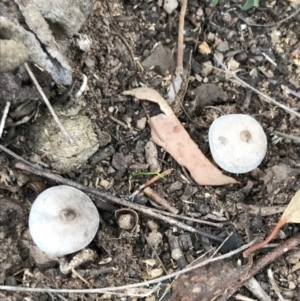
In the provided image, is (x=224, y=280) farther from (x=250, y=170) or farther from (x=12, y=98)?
(x=12, y=98)

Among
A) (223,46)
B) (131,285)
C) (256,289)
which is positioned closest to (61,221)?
(131,285)

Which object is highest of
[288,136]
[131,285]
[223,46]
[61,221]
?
[223,46]

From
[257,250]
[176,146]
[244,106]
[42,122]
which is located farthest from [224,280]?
[42,122]

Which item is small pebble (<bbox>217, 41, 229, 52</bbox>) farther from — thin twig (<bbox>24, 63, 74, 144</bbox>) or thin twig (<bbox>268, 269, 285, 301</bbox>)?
thin twig (<bbox>268, 269, 285, 301</bbox>)

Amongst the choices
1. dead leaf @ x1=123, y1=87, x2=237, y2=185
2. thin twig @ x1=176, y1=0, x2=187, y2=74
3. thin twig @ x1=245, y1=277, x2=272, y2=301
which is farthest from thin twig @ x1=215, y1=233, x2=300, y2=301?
thin twig @ x1=176, y1=0, x2=187, y2=74

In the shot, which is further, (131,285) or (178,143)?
(178,143)

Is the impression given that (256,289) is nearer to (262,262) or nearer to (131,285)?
(262,262)
